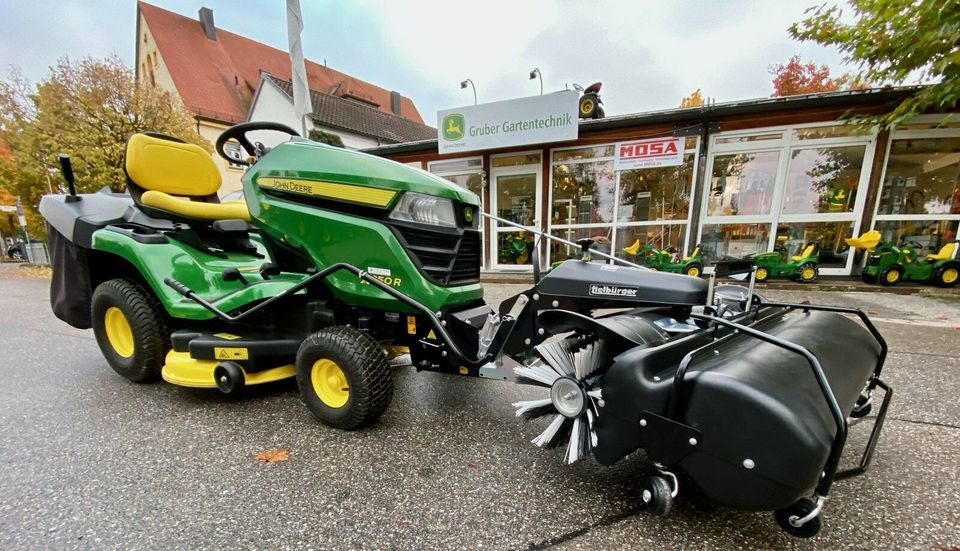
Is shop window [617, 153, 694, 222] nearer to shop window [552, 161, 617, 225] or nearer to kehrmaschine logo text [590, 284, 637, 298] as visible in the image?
shop window [552, 161, 617, 225]

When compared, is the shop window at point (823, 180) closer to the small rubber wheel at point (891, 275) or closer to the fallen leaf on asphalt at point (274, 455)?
the small rubber wheel at point (891, 275)

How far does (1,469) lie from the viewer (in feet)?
5.37

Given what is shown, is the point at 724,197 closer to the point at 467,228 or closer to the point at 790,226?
the point at 790,226

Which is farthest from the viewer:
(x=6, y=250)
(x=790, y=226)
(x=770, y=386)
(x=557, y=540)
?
(x=6, y=250)

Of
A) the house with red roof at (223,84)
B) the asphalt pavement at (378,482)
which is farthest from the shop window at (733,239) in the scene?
the house with red roof at (223,84)

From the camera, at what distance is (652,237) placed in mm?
7406

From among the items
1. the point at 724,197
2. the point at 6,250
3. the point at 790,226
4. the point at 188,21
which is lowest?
the point at 6,250

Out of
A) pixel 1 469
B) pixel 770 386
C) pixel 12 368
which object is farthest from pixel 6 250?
pixel 770 386

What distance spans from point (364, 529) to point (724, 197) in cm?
780

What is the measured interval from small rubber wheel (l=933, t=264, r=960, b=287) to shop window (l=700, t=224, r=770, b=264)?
214 centimetres

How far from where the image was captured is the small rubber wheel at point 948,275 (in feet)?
18.2

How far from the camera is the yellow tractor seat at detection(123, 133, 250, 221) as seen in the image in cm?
246

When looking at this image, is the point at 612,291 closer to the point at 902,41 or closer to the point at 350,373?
the point at 350,373

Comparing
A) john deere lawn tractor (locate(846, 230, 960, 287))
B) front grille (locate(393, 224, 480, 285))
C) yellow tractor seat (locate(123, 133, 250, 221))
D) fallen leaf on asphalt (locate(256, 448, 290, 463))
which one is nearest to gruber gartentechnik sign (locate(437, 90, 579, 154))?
john deere lawn tractor (locate(846, 230, 960, 287))
